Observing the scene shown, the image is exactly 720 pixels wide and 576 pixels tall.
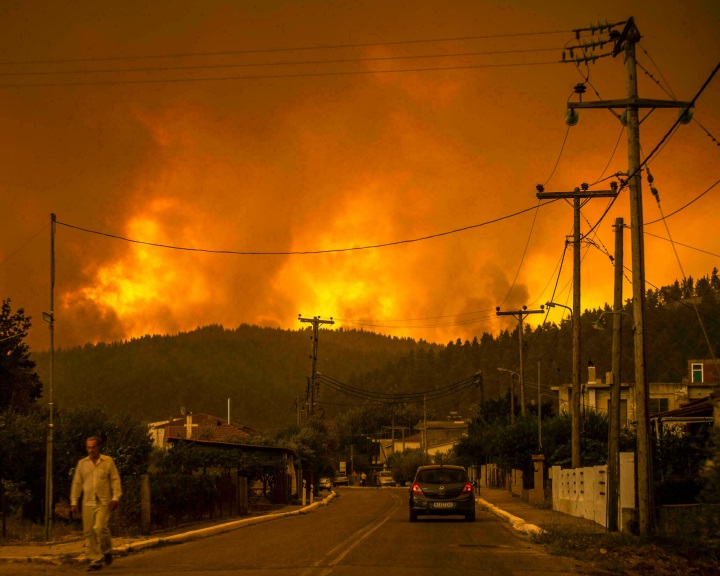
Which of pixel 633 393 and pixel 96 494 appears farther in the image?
pixel 633 393

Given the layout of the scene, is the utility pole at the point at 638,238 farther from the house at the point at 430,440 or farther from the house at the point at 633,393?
the house at the point at 430,440

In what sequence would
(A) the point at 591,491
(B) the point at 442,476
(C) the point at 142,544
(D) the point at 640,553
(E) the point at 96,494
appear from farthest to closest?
(B) the point at 442,476 < (A) the point at 591,491 < (C) the point at 142,544 < (D) the point at 640,553 < (E) the point at 96,494

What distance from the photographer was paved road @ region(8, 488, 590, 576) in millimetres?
14867

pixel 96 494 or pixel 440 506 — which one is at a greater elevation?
pixel 96 494

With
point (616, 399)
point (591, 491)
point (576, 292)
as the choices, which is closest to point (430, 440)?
point (576, 292)

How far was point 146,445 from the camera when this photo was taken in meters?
31.7

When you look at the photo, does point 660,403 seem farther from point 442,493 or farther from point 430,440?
point 442,493

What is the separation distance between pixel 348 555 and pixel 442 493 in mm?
11866

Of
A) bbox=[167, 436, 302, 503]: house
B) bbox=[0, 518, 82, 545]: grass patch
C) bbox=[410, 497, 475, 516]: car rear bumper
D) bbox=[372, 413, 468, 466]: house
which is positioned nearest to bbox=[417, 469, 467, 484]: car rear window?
bbox=[410, 497, 475, 516]: car rear bumper

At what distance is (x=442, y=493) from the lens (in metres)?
28.7

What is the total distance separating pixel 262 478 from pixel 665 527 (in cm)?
2818

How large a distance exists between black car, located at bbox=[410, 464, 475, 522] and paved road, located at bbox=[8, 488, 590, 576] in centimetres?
279

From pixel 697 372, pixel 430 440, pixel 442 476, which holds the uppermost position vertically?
pixel 697 372

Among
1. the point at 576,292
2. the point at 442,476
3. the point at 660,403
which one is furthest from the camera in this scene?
the point at 660,403
